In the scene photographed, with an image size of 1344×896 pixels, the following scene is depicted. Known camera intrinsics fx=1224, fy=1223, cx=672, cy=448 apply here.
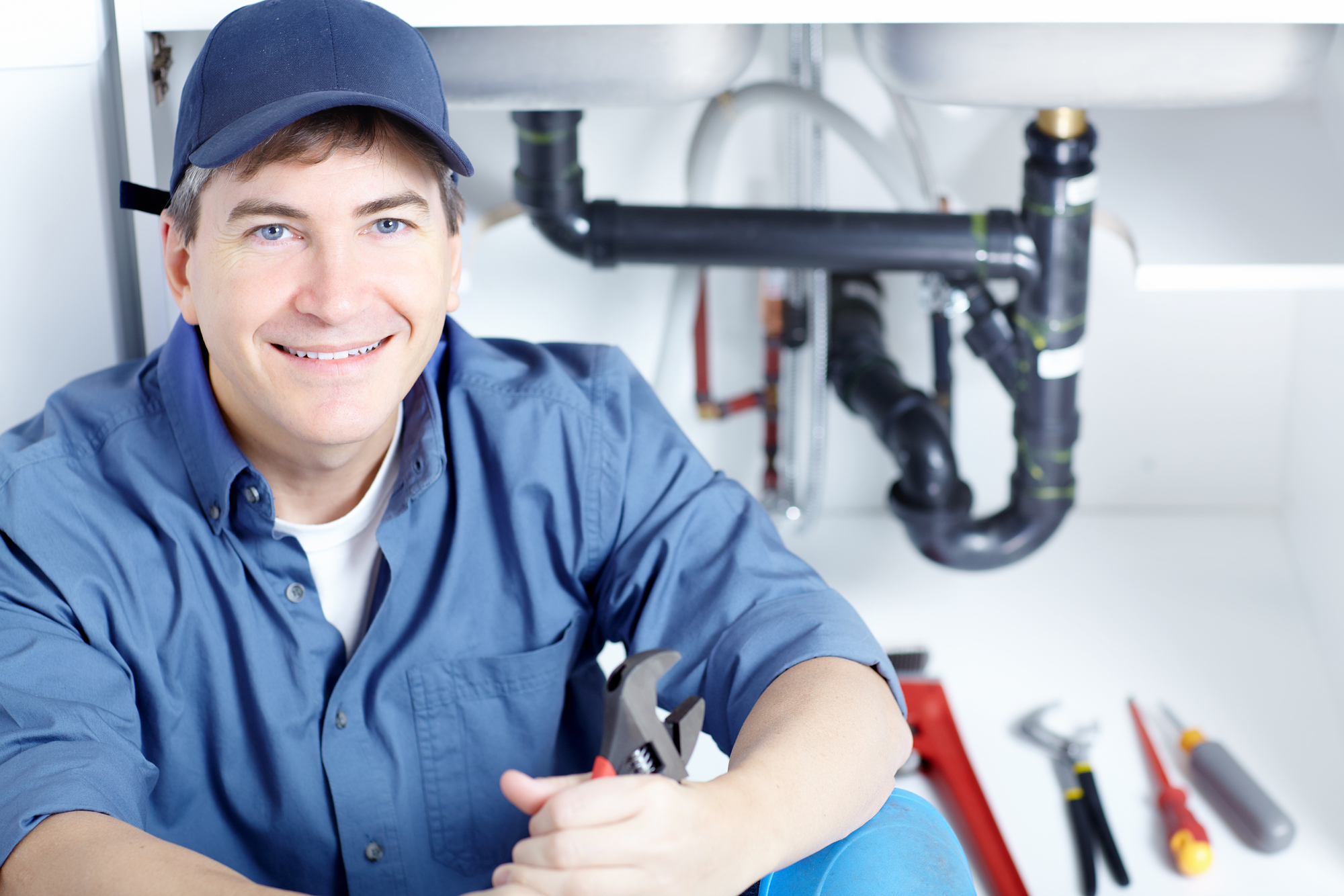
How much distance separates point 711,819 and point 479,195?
3.52ft

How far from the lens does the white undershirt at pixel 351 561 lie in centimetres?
94

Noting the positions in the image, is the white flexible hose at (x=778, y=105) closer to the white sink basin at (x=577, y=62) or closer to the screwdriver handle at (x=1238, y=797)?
the white sink basin at (x=577, y=62)

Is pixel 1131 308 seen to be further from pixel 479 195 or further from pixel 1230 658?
pixel 479 195

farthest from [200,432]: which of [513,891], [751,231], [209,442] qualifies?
[751,231]

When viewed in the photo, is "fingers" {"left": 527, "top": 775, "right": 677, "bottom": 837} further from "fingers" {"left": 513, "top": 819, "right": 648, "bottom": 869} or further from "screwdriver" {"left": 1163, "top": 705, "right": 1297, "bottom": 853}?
"screwdriver" {"left": 1163, "top": 705, "right": 1297, "bottom": 853}

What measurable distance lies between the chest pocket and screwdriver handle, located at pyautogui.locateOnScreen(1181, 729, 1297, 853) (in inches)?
27.6

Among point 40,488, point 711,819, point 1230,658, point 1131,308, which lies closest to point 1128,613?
point 1230,658

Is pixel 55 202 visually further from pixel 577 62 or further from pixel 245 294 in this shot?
pixel 577 62

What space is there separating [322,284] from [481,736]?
1.28 ft

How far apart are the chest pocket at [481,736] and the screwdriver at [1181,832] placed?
619mm

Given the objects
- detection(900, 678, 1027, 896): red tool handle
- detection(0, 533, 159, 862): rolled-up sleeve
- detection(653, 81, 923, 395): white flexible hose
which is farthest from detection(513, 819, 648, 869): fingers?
detection(653, 81, 923, 395): white flexible hose

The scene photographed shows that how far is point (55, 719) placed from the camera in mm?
761

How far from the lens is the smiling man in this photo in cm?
76

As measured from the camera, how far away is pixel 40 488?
83cm
